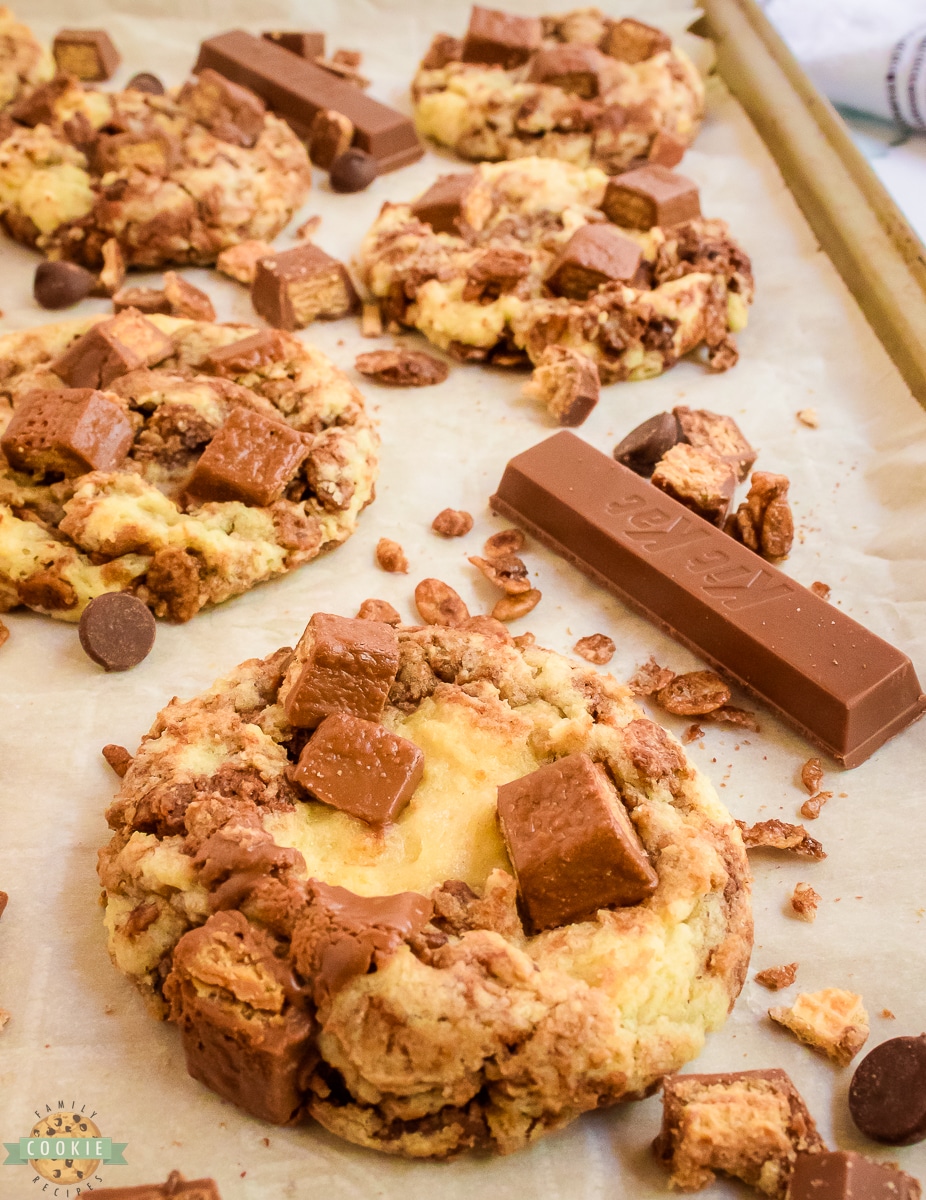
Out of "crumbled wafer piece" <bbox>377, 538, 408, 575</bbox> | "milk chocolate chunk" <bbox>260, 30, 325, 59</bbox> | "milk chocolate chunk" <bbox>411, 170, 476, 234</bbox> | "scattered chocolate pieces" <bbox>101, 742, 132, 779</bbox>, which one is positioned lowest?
"scattered chocolate pieces" <bbox>101, 742, 132, 779</bbox>

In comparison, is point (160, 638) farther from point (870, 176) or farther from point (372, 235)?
point (870, 176)

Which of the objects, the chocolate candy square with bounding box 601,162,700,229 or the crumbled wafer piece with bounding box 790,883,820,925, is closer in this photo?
the crumbled wafer piece with bounding box 790,883,820,925

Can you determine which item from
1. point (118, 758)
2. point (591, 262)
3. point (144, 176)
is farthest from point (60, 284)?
point (118, 758)

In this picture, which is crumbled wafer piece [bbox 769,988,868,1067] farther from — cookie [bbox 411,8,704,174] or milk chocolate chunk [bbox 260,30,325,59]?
milk chocolate chunk [bbox 260,30,325,59]

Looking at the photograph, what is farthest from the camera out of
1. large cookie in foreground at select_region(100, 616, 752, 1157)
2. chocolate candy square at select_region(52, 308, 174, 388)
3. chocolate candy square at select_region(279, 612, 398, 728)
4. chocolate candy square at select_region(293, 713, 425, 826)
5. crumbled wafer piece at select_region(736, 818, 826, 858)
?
chocolate candy square at select_region(52, 308, 174, 388)

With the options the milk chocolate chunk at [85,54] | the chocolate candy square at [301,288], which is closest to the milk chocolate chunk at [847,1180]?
the chocolate candy square at [301,288]

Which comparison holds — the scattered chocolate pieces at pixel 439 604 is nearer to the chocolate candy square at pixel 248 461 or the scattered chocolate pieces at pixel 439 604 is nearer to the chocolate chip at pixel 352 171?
the chocolate candy square at pixel 248 461

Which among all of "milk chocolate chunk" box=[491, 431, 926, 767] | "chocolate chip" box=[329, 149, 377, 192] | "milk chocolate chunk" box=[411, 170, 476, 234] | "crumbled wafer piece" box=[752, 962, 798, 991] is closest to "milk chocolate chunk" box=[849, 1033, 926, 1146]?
"crumbled wafer piece" box=[752, 962, 798, 991]
